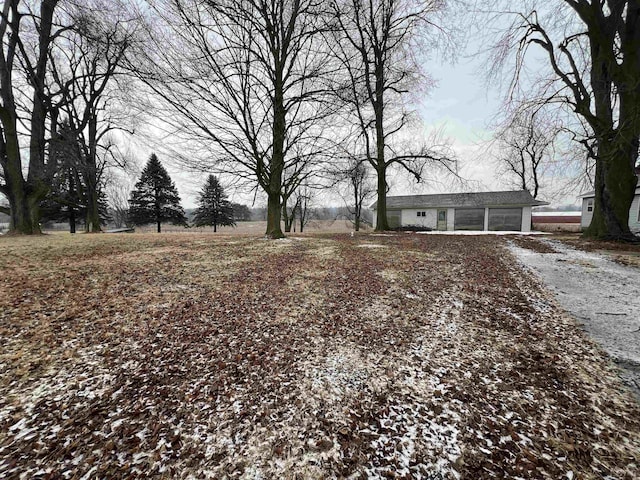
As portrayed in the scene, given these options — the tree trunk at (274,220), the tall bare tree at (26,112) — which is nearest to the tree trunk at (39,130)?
the tall bare tree at (26,112)

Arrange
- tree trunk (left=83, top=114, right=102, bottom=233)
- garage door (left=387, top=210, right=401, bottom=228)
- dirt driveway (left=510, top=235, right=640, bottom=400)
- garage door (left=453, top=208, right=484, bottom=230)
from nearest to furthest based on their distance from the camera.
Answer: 1. dirt driveway (left=510, top=235, right=640, bottom=400)
2. tree trunk (left=83, top=114, right=102, bottom=233)
3. garage door (left=453, top=208, right=484, bottom=230)
4. garage door (left=387, top=210, right=401, bottom=228)

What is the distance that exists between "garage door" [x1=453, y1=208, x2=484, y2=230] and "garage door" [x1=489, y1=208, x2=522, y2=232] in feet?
2.59

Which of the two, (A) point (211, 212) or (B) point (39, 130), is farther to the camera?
(A) point (211, 212)

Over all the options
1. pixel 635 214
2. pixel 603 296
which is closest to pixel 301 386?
pixel 603 296

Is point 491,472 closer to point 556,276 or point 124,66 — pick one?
point 556,276

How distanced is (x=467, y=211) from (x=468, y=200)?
1112 mm

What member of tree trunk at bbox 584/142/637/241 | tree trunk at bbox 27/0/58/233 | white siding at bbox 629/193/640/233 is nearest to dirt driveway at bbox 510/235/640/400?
tree trunk at bbox 584/142/637/241

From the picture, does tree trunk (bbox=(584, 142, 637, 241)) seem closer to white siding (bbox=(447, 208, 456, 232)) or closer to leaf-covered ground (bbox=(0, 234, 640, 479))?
leaf-covered ground (bbox=(0, 234, 640, 479))

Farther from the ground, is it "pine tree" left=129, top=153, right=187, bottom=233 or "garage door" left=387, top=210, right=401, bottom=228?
"pine tree" left=129, top=153, right=187, bottom=233

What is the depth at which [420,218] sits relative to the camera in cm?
2541

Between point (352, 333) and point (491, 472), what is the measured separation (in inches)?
65.9

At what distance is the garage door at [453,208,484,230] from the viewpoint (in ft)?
77.5

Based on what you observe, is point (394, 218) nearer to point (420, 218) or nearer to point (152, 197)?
point (420, 218)

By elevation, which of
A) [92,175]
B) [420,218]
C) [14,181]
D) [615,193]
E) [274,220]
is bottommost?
[274,220]
